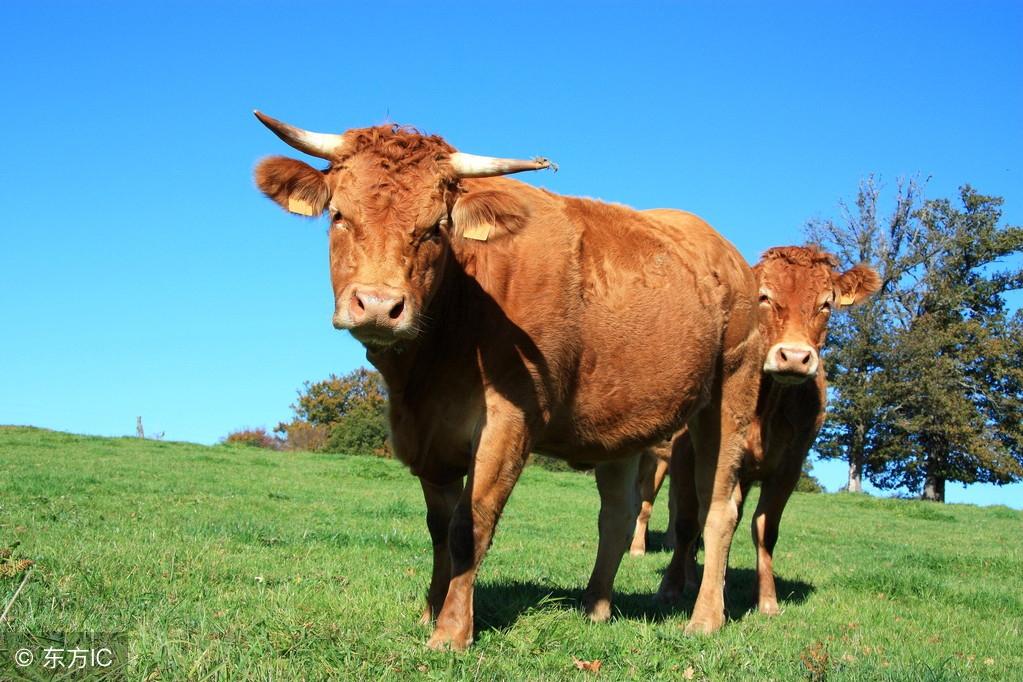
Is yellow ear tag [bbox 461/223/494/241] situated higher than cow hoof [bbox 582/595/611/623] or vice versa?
yellow ear tag [bbox 461/223/494/241]

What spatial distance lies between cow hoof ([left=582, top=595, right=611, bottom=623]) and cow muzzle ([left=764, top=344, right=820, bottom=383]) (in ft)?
8.45

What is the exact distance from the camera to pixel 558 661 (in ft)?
16.3

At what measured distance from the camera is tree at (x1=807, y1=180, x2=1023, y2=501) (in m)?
41.4

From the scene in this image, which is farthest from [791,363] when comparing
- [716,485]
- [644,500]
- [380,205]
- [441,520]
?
[644,500]

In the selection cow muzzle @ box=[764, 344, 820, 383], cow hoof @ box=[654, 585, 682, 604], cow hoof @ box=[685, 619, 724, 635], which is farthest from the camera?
cow hoof @ box=[654, 585, 682, 604]

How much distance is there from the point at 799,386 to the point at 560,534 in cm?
523

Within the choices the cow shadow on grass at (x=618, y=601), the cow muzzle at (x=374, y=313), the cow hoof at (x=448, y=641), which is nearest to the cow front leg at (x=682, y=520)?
the cow shadow on grass at (x=618, y=601)

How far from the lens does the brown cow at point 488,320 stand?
16.7 ft

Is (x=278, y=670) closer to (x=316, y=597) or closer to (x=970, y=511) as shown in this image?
(x=316, y=597)

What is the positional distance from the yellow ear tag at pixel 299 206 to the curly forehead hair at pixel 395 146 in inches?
15.2

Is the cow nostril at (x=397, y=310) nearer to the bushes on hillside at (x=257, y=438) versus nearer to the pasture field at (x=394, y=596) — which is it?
the pasture field at (x=394, y=596)

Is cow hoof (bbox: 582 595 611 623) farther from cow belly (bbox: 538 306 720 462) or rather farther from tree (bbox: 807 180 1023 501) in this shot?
tree (bbox: 807 180 1023 501)

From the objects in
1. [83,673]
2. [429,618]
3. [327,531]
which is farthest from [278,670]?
[327,531]

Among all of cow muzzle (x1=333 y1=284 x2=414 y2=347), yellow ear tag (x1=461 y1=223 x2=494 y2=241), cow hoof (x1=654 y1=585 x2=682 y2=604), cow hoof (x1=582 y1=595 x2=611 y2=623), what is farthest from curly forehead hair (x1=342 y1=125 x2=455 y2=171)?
cow hoof (x1=654 y1=585 x2=682 y2=604)
